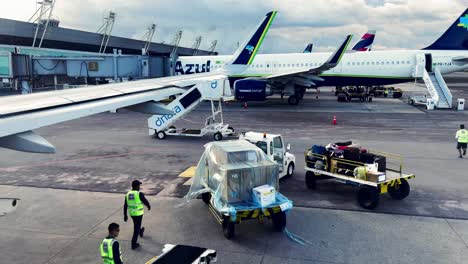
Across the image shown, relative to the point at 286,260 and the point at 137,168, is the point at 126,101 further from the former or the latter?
the point at 137,168

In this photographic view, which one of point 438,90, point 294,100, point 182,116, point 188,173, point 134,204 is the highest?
point 438,90

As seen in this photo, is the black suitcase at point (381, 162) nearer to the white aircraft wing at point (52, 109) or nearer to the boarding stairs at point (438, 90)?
the white aircraft wing at point (52, 109)

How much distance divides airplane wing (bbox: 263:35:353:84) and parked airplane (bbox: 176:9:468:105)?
10 centimetres

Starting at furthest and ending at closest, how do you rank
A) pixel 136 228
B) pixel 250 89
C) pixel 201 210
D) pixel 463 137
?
pixel 250 89, pixel 463 137, pixel 201 210, pixel 136 228

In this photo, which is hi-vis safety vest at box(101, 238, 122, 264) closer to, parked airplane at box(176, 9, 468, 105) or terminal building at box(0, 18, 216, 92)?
parked airplane at box(176, 9, 468, 105)

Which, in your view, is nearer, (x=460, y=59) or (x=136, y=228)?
(x=136, y=228)

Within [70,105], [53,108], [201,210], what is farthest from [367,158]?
[53,108]

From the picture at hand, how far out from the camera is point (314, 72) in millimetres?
36281

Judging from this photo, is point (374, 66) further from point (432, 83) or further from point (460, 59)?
point (460, 59)

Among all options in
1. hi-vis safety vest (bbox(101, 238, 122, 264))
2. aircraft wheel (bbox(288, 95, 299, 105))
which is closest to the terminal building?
aircraft wheel (bbox(288, 95, 299, 105))

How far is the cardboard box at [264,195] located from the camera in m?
9.60

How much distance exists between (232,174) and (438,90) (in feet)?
112

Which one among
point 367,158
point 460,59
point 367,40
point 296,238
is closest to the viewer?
point 296,238

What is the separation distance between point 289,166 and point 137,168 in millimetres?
6624
